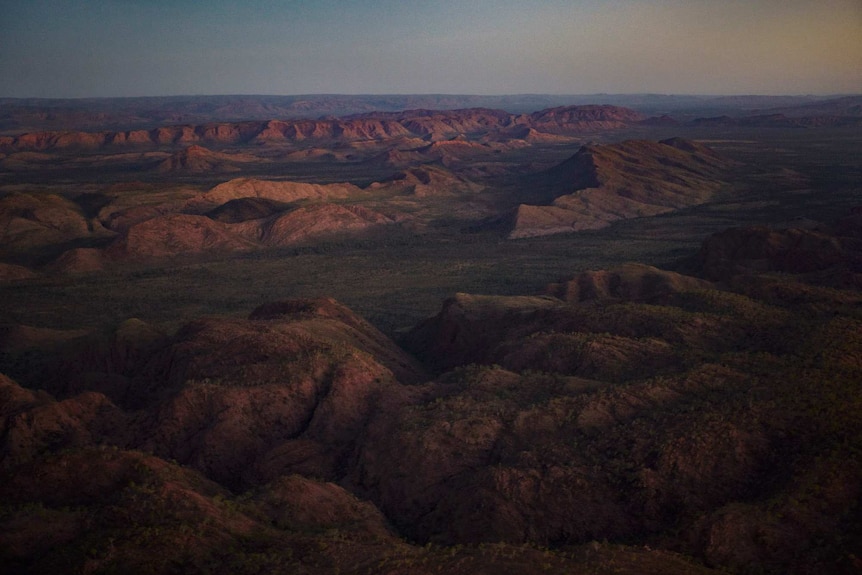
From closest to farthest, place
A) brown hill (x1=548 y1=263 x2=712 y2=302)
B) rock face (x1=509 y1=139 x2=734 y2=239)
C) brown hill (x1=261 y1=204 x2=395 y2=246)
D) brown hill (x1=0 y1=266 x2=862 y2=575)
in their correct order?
brown hill (x1=0 y1=266 x2=862 y2=575) → brown hill (x1=548 y1=263 x2=712 y2=302) → brown hill (x1=261 y1=204 x2=395 y2=246) → rock face (x1=509 y1=139 x2=734 y2=239)

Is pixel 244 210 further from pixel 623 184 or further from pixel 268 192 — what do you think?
pixel 623 184

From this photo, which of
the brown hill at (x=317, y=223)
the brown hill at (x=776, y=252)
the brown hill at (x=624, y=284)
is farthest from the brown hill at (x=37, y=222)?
the brown hill at (x=776, y=252)

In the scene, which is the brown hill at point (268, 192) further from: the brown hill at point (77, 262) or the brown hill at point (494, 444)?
the brown hill at point (494, 444)

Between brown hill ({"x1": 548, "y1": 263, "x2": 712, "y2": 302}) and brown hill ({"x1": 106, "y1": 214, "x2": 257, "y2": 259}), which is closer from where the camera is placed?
brown hill ({"x1": 548, "y1": 263, "x2": 712, "y2": 302})

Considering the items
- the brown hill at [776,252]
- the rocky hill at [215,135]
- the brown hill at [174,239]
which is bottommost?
the brown hill at [174,239]

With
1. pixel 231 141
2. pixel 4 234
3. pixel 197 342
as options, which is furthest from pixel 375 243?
pixel 231 141

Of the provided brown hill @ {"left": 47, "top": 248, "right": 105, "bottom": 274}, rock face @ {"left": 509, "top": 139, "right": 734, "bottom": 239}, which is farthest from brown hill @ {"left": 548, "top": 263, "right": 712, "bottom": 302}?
brown hill @ {"left": 47, "top": 248, "right": 105, "bottom": 274}

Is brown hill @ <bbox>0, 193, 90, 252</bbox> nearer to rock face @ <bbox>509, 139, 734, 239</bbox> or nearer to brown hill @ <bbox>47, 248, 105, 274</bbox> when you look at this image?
brown hill @ <bbox>47, 248, 105, 274</bbox>

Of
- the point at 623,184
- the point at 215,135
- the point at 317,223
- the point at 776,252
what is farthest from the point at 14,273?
the point at 215,135
